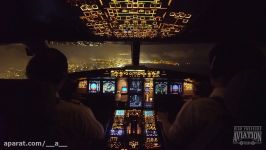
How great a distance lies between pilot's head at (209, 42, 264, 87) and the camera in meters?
1.35

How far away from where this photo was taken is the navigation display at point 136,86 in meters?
4.10

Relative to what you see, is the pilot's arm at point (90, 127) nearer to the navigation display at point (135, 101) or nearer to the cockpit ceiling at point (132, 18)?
the cockpit ceiling at point (132, 18)

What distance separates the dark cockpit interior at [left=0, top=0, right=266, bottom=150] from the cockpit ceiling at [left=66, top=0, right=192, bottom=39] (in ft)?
0.03

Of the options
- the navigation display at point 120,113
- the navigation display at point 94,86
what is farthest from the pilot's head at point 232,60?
the navigation display at point 94,86

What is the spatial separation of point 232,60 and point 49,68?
2.53 ft

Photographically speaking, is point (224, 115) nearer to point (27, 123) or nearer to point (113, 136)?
point (27, 123)

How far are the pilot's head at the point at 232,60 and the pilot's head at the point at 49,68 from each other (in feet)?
2.16

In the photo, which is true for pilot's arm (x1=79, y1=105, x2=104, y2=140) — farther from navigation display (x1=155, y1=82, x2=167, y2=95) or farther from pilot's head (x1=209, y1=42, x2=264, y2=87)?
navigation display (x1=155, y1=82, x2=167, y2=95)

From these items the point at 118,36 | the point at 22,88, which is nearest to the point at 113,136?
the point at 22,88

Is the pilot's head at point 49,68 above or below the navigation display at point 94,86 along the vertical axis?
above

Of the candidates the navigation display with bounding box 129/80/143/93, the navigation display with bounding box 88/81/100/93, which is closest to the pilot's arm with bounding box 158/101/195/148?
the navigation display with bounding box 129/80/143/93

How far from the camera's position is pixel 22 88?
50.9 inches

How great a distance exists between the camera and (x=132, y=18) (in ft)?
11.5

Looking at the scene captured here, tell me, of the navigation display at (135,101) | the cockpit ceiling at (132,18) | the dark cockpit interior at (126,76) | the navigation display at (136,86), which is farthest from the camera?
the navigation display at (136,86)
